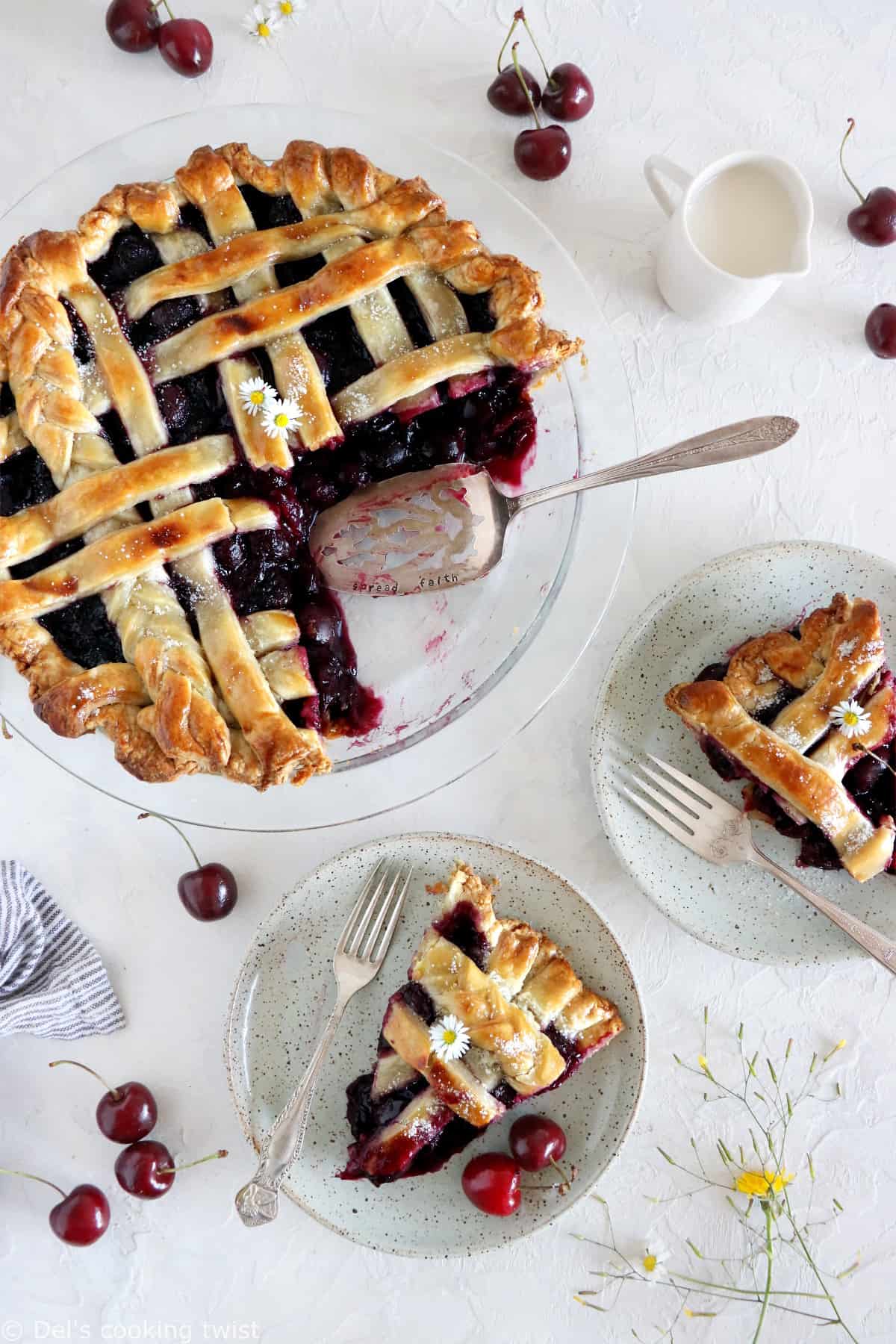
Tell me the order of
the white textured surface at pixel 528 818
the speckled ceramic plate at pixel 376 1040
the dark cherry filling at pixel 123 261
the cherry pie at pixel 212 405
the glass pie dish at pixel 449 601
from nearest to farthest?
the cherry pie at pixel 212 405 → the dark cherry filling at pixel 123 261 → the glass pie dish at pixel 449 601 → the speckled ceramic plate at pixel 376 1040 → the white textured surface at pixel 528 818

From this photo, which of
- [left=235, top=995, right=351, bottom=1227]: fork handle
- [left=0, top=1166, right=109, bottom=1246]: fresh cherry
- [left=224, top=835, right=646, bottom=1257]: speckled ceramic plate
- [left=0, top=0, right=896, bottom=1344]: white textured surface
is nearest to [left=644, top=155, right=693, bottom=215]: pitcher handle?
[left=0, top=0, right=896, bottom=1344]: white textured surface

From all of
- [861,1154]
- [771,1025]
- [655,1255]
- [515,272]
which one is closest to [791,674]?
[771,1025]

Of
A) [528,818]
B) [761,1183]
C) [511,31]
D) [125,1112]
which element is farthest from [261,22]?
[761,1183]

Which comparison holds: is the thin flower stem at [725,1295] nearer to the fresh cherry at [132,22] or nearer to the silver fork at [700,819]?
the silver fork at [700,819]

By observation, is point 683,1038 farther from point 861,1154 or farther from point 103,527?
point 103,527

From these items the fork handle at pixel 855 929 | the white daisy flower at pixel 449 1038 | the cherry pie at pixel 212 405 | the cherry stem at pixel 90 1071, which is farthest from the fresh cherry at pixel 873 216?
the cherry stem at pixel 90 1071
